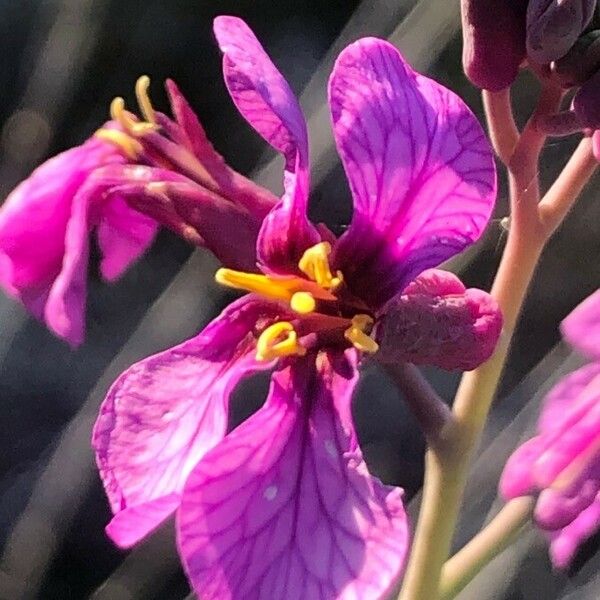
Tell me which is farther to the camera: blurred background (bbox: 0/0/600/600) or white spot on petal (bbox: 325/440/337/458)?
blurred background (bbox: 0/0/600/600)

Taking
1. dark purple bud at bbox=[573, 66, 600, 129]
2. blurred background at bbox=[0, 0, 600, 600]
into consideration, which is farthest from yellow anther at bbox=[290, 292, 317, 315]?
blurred background at bbox=[0, 0, 600, 600]

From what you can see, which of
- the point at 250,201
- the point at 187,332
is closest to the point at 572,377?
the point at 250,201

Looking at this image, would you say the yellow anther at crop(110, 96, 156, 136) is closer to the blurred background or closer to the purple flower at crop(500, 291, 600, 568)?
the purple flower at crop(500, 291, 600, 568)

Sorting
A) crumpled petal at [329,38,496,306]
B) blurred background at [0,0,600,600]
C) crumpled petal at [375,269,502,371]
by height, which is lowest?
blurred background at [0,0,600,600]

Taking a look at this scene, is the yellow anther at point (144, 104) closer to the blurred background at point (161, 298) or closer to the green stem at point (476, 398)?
the green stem at point (476, 398)

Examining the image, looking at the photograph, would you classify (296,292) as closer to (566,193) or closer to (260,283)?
(260,283)

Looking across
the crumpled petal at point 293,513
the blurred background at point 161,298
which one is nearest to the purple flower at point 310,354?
the crumpled petal at point 293,513

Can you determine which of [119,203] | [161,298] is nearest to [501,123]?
[119,203]
